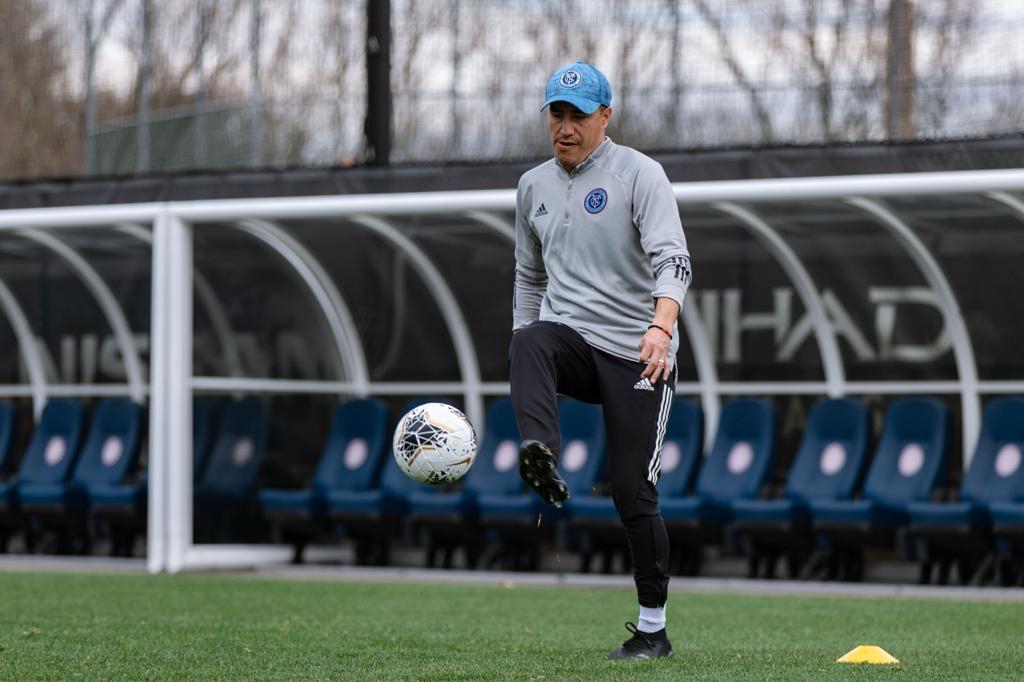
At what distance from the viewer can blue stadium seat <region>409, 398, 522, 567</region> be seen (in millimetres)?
12359

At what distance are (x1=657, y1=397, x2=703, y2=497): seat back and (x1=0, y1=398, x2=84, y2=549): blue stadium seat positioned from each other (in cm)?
509

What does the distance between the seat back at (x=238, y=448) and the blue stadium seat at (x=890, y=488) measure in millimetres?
4475

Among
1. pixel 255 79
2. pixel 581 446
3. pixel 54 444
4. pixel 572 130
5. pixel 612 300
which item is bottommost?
pixel 54 444

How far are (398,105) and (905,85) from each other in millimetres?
4137

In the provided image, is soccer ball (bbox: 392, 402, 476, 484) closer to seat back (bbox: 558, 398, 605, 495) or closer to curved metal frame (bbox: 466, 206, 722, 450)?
seat back (bbox: 558, 398, 605, 495)

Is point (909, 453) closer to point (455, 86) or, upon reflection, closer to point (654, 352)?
point (455, 86)

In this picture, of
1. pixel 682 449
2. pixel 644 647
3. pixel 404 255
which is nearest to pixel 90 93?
pixel 404 255

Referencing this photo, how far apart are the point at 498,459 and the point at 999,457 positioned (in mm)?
3611

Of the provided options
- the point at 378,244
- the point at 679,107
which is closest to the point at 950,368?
the point at 679,107

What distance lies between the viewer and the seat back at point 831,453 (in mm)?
11797

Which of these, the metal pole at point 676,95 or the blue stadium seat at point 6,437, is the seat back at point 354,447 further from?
the metal pole at point 676,95

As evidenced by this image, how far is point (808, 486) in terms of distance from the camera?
468 inches

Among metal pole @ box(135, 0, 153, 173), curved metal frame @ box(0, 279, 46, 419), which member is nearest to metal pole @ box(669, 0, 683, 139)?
metal pole @ box(135, 0, 153, 173)

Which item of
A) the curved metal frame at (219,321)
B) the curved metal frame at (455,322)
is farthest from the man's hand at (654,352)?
the curved metal frame at (219,321)
